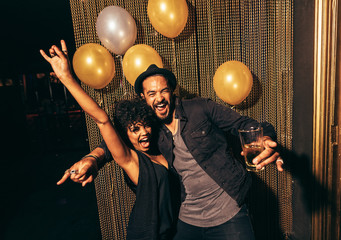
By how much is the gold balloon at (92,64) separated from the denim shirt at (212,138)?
77cm

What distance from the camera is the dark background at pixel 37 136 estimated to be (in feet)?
10.1

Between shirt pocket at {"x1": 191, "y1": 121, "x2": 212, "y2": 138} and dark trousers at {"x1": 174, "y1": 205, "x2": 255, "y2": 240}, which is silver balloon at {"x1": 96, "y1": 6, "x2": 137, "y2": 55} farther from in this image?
dark trousers at {"x1": 174, "y1": 205, "x2": 255, "y2": 240}

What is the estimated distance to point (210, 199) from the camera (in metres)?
1.38

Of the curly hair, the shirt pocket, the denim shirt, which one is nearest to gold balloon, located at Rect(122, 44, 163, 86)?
the curly hair

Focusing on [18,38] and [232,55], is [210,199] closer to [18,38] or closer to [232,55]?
[232,55]

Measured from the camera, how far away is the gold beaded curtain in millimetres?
2117

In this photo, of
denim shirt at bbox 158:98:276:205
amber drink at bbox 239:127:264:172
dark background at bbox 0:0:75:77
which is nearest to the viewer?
amber drink at bbox 239:127:264:172

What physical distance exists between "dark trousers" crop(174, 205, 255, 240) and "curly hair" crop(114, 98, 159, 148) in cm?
71

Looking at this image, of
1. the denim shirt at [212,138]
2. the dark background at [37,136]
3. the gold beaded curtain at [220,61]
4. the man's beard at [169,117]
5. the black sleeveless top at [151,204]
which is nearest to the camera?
the black sleeveless top at [151,204]

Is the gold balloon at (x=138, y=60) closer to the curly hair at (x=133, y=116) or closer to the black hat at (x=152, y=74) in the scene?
the black hat at (x=152, y=74)

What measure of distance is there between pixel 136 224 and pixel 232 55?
1852 millimetres

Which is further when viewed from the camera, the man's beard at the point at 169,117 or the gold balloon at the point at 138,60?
the gold balloon at the point at 138,60

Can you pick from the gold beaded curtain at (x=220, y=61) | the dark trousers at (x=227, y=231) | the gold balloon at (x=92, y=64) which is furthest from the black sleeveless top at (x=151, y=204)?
the gold beaded curtain at (x=220, y=61)

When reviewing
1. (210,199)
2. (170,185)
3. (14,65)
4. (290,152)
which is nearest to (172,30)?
(170,185)
